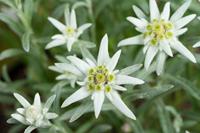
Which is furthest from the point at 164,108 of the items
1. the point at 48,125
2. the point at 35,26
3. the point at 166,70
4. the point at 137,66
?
the point at 35,26

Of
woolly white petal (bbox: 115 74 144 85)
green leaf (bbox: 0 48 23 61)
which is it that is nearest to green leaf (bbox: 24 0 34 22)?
green leaf (bbox: 0 48 23 61)

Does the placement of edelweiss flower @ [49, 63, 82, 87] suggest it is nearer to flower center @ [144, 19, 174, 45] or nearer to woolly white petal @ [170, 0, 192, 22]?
flower center @ [144, 19, 174, 45]

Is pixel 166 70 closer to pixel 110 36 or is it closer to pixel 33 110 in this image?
pixel 110 36

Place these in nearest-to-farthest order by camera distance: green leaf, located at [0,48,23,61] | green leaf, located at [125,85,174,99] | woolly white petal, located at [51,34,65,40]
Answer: green leaf, located at [125,85,174,99]
woolly white petal, located at [51,34,65,40]
green leaf, located at [0,48,23,61]

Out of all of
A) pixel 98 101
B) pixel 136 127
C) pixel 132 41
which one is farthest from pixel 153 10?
pixel 136 127

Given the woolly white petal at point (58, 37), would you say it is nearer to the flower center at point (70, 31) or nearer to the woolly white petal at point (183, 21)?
the flower center at point (70, 31)

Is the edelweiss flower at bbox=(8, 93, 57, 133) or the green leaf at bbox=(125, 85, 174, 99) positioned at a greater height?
the edelweiss flower at bbox=(8, 93, 57, 133)

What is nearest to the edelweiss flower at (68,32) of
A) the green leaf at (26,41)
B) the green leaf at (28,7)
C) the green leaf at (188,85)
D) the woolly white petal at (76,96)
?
the green leaf at (26,41)
